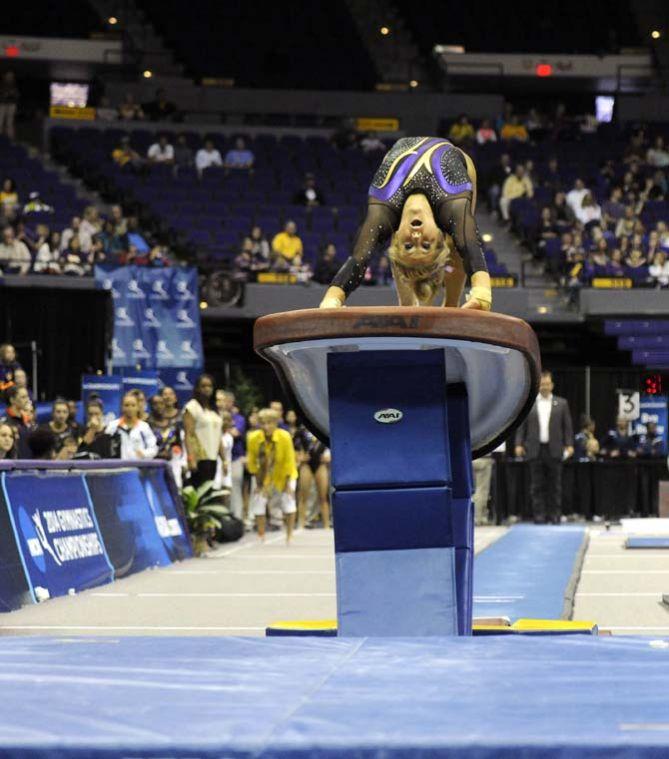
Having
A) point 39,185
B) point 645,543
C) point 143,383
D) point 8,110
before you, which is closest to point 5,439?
point 645,543

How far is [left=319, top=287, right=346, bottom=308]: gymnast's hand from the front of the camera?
16.1 feet

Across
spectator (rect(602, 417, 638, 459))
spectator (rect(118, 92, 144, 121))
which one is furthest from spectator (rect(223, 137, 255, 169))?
spectator (rect(602, 417, 638, 459))

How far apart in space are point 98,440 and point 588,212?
12549 mm


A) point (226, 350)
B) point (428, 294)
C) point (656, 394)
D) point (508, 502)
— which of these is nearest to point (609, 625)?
point (428, 294)

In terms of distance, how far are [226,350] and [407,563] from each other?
17.2 metres

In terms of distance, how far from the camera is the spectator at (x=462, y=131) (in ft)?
83.4

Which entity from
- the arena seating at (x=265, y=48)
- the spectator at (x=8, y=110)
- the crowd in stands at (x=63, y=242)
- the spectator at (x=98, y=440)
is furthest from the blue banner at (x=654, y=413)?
the arena seating at (x=265, y=48)

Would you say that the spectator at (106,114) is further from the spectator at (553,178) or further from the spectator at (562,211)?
the spectator at (562,211)

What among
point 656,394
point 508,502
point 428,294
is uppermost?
point 428,294

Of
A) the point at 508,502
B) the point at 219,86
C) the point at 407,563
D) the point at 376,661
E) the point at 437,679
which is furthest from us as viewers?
the point at 219,86

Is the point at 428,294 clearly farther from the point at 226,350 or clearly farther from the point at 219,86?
the point at 219,86

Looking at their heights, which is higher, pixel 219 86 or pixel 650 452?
pixel 219 86

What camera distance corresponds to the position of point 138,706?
2609 mm

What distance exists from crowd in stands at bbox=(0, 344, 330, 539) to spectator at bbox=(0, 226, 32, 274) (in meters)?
4.64
